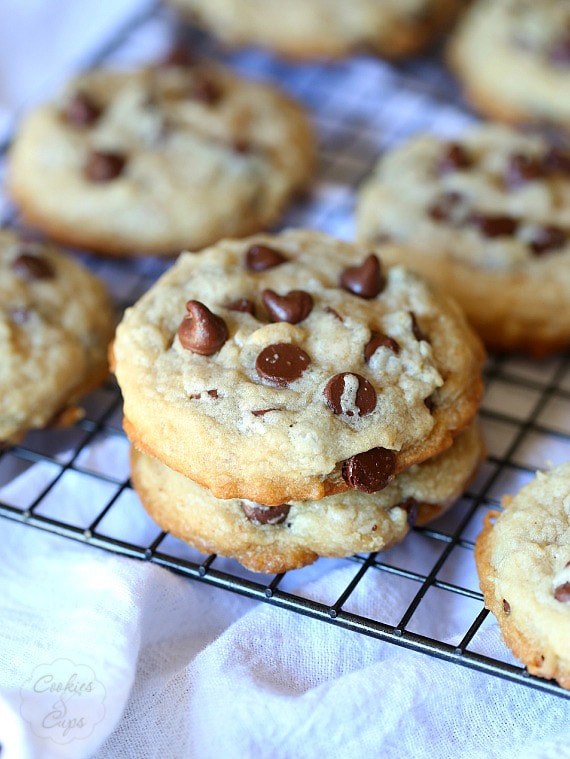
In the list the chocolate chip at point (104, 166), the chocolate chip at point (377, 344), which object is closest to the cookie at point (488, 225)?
the chocolate chip at point (377, 344)

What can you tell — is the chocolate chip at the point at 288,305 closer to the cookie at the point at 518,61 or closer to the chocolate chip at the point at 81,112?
the chocolate chip at the point at 81,112

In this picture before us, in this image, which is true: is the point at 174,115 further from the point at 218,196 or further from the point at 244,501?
the point at 244,501

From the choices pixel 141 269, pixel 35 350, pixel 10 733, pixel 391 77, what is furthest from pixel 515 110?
pixel 10 733

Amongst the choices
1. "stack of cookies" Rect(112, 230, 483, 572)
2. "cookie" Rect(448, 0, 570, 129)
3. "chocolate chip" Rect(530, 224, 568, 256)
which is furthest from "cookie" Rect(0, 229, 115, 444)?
"cookie" Rect(448, 0, 570, 129)

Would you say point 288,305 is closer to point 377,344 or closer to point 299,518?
point 377,344

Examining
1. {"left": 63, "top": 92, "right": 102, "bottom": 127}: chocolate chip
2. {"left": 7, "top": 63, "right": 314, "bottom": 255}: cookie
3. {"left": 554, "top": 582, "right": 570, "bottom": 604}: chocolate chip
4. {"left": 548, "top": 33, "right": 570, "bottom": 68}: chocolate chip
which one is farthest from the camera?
{"left": 548, "top": 33, "right": 570, "bottom": 68}: chocolate chip

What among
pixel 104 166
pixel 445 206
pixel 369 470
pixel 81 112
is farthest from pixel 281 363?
pixel 81 112

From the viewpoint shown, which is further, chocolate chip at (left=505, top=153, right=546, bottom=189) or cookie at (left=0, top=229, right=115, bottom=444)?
chocolate chip at (left=505, top=153, right=546, bottom=189)

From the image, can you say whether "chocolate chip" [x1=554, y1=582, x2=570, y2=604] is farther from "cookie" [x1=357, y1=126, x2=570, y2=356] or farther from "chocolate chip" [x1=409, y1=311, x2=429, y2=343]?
"cookie" [x1=357, y1=126, x2=570, y2=356]
